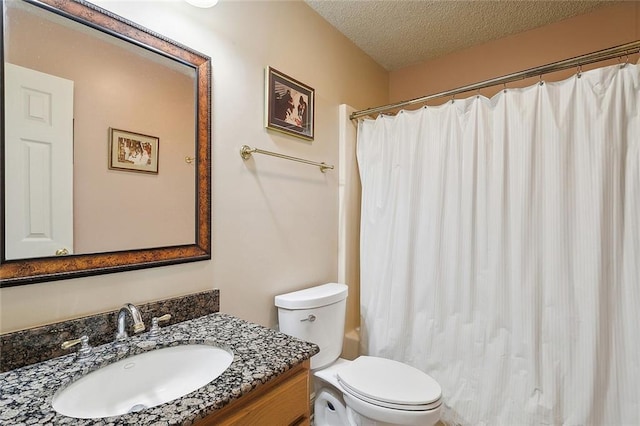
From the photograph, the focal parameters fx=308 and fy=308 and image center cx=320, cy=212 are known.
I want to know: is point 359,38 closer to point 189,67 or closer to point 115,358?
point 189,67

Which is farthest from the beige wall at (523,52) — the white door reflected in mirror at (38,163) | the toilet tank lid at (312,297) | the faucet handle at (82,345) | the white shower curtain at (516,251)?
the faucet handle at (82,345)

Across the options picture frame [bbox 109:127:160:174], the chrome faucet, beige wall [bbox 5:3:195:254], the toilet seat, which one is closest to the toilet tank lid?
the toilet seat

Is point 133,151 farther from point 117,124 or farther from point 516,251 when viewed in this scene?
point 516,251

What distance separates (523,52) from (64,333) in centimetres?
281

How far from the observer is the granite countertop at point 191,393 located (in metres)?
0.63

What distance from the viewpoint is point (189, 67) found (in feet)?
3.95

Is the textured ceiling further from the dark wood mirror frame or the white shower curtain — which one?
the dark wood mirror frame

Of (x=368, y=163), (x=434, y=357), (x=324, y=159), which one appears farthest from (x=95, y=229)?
(x=434, y=357)

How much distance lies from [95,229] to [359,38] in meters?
1.97

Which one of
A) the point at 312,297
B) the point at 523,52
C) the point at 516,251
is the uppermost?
the point at 523,52

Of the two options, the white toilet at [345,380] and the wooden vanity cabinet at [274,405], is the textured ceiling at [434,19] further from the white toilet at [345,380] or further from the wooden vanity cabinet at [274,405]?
the wooden vanity cabinet at [274,405]

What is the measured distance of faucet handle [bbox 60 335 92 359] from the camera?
0.86 metres

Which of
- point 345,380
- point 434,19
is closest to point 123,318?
point 345,380

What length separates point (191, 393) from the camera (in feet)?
2.33
